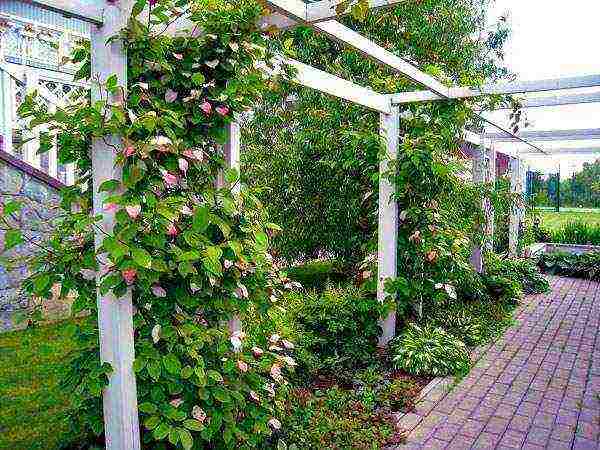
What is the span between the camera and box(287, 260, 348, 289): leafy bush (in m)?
6.51

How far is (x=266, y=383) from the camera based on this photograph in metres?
2.56

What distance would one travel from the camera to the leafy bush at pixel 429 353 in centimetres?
400

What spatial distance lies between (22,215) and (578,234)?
11045 mm

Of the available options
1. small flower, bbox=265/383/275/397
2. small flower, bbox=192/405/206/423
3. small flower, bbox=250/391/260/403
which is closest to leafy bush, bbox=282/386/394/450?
small flower, bbox=265/383/275/397

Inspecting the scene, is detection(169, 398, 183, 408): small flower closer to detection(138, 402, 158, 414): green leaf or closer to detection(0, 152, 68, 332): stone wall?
detection(138, 402, 158, 414): green leaf

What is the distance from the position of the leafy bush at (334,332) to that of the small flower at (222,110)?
2.14m

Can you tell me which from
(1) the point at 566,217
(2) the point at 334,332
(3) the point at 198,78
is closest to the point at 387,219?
(2) the point at 334,332

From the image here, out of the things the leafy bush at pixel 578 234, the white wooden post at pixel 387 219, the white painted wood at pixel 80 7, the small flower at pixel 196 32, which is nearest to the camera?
the white painted wood at pixel 80 7

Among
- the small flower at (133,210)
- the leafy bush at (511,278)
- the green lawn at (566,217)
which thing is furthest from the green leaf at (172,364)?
the green lawn at (566,217)

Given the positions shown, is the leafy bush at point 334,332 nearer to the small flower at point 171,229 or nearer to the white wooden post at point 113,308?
the white wooden post at point 113,308

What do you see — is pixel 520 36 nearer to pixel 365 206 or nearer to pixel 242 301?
pixel 365 206

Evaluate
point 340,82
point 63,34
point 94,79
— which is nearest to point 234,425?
point 94,79

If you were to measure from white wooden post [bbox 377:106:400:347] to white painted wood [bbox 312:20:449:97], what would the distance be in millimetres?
507

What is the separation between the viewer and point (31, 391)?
3.44 metres
